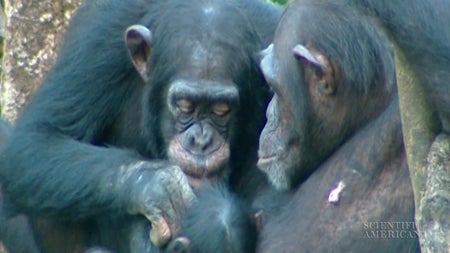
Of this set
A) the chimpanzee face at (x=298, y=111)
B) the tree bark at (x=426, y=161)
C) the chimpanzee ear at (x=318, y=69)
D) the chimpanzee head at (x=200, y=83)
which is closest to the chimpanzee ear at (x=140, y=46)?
the chimpanzee head at (x=200, y=83)

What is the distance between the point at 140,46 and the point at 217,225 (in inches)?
40.3

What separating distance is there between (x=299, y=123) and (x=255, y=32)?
0.96 metres

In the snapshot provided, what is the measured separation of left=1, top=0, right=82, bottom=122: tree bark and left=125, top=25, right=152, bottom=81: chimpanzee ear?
792mm

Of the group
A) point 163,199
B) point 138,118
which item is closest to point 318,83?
point 163,199

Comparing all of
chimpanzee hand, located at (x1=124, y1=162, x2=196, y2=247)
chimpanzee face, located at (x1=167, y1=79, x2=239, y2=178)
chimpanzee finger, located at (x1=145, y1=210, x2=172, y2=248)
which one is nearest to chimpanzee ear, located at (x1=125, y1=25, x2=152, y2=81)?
A: chimpanzee face, located at (x1=167, y1=79, x2=239, y2=178)

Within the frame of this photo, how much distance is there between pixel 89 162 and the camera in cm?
590

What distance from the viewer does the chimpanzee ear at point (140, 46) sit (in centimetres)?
582

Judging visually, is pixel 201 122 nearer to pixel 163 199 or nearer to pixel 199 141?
pixel 199 141

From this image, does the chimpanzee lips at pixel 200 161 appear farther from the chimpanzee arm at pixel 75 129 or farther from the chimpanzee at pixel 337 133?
the chimpanzee at pixel 337 133

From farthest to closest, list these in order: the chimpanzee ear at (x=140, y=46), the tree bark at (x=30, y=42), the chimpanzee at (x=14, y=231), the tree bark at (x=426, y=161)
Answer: the tree bark at (x=30, y=42)
the chimpanzee at (x=14, y=231)
the chimpanzee ear at (x=140, y=46)
the tree bark at (x=426, y=161)

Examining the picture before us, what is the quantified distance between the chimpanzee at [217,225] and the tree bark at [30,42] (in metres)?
1.48

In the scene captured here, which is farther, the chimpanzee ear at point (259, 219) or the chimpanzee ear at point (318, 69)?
the chimpanzee ear at point (259, 219)

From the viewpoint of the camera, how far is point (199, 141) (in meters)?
5.59

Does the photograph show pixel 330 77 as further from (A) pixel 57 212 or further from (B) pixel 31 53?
(B) pixel 31 53
